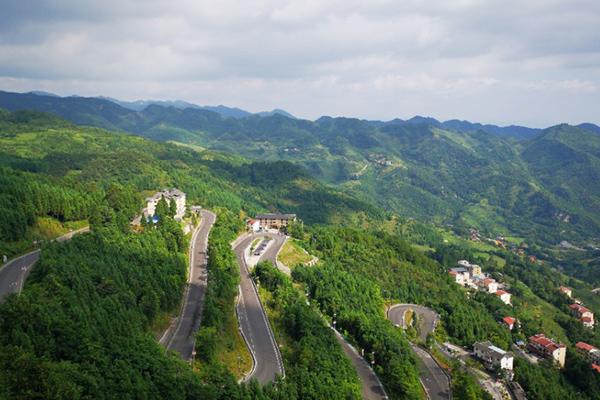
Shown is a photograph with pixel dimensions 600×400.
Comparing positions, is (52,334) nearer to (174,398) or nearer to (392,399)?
(174,398)

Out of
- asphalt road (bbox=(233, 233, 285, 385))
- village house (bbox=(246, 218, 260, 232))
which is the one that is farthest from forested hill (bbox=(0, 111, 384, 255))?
Result: asphalt road (bbox=(233, 233, 285, 385))

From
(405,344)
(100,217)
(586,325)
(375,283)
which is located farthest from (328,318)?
(586,325)

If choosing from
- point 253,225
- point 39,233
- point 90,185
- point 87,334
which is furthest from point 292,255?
point 87,334

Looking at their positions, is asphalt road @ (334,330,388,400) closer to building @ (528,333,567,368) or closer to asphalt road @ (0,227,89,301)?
asphalt road @ (0,227,89,301)

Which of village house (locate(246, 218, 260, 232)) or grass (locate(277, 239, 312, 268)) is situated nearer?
grass (locate(277, 239, 312, 268))

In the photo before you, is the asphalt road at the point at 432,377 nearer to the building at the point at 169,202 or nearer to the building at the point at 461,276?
the building at the point at 169,202
